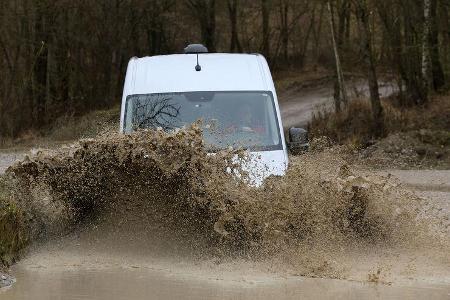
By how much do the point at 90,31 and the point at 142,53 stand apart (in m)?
4.93

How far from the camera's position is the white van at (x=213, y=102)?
31.6 feet

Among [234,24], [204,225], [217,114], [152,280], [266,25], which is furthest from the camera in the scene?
[266,25]

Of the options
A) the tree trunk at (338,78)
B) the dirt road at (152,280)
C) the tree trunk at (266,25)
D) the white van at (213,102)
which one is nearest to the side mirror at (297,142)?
the white van at (213,102)

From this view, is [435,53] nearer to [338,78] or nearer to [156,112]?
[338,78]

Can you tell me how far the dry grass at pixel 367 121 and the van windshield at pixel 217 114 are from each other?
1222 centimetres

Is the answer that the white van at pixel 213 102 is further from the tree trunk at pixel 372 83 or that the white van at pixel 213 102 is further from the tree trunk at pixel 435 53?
the tree trunk at pixel 435 53

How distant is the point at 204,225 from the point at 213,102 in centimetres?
183

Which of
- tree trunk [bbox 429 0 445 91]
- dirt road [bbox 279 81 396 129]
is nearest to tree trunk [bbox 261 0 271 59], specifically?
dirt road [bbox 279 81 396 129]

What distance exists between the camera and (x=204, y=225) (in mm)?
8781

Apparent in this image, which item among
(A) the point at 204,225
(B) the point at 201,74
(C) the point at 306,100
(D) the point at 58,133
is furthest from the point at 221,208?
(C) the point at 306,100

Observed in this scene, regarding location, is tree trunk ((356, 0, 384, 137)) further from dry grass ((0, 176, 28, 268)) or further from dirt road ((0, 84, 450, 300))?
dry grass ((0, 176, 28, 268))

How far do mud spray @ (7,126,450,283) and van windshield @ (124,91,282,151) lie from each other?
61 cm

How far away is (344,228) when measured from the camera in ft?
30.1

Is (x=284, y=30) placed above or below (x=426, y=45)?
above
